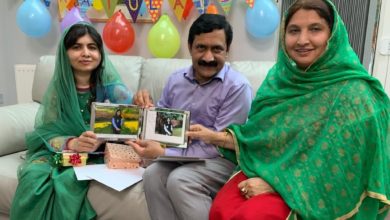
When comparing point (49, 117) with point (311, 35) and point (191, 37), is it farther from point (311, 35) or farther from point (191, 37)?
point (311, 35)

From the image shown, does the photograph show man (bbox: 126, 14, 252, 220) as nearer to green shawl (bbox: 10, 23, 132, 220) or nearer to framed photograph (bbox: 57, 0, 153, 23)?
green shawl (bbox: 10, 23, 132, 220)

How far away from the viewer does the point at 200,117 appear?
1.54 metres

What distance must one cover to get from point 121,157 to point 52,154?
39cm

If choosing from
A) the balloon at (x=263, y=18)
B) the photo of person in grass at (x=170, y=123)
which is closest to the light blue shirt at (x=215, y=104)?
the photo of person in grass at (x=170, y=123)

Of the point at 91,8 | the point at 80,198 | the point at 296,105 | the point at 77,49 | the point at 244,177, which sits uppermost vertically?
the point at 91,8

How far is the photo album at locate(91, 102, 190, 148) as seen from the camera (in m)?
1.40

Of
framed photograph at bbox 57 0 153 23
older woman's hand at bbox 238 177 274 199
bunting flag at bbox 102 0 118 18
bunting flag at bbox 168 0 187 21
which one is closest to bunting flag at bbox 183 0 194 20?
bunting flag at bbox 168 0 187 21

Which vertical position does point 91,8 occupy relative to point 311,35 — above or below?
above

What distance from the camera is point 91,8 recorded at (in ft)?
9.11

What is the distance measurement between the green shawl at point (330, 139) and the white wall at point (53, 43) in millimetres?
1275

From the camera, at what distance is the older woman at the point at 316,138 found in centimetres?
107

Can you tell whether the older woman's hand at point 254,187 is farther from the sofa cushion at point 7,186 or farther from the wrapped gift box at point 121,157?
the sofa cushion at point 7,186

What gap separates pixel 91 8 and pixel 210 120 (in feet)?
5.83

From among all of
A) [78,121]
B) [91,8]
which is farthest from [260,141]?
[91,8]
